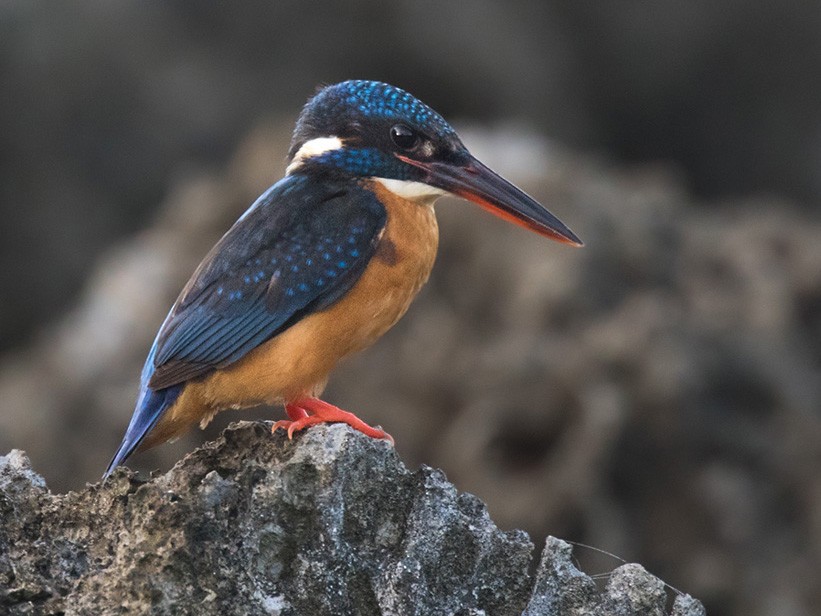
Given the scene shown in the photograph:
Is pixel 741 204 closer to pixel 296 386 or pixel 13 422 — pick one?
pixel 13 422

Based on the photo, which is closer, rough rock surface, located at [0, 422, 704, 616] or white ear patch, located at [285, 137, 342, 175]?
rough rock surface, located at [0, 422, 704, 616]

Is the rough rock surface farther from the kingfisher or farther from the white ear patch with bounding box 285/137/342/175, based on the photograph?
the white ear patch with bounding box 285/137/342/175

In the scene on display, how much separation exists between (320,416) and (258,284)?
0.48 m

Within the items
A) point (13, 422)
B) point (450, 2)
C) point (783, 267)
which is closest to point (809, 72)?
point (450, 2)

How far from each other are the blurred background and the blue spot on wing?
2.00 m

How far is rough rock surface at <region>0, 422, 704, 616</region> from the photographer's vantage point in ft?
9.66

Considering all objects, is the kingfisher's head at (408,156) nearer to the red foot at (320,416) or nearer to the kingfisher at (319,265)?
the kingfisher at (319,265)

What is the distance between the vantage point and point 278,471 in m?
3.05

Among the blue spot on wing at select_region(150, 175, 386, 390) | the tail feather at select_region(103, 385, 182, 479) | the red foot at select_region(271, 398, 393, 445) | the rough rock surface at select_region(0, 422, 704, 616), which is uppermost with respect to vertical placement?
the blue spot on wing at select_region(150, 175, 386, 390)

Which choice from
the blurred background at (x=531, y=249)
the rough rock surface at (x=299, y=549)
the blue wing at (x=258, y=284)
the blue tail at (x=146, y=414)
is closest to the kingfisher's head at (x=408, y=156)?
the blue wing at (x=258, y=284)

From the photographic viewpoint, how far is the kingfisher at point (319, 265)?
13.5ft

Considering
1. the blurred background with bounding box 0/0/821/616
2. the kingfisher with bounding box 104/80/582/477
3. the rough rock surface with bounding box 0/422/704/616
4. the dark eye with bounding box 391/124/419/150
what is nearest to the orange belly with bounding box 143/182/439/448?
the kingfisher with bounding box 104/80/582/477

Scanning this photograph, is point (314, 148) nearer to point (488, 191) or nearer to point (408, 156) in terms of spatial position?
point (408, 156)

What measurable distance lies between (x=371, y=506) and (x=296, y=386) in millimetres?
1072
